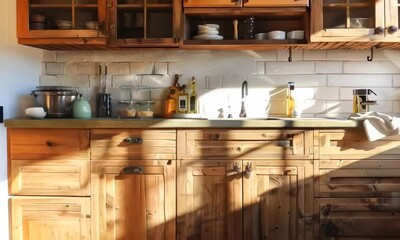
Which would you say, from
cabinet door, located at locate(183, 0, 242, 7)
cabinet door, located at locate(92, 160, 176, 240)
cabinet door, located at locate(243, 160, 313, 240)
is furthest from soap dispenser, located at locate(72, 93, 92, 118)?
cabinet door, located at locate(243, 160, 313, 240)

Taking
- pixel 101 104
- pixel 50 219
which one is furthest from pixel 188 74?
pixel 50 219

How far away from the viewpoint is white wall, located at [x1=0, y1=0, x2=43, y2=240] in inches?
110

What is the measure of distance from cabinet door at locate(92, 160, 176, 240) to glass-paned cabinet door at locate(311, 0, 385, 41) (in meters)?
1.28

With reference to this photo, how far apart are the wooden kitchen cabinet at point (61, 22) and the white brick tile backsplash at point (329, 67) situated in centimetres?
149

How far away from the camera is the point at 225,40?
3.01 meters

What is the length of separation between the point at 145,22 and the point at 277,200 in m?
1.41

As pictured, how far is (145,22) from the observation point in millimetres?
Result: 3006

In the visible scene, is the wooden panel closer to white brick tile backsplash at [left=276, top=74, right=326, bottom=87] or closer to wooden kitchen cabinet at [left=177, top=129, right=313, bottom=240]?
wooden kitchen cabinet at [left=177, top=129, right=313, bottom=240]

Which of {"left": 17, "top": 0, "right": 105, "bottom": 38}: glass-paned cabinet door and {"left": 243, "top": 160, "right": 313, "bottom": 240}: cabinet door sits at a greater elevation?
{"left": 17, "top": 0, "right": 105, "bottom": 38}: glass-paned cabinet door

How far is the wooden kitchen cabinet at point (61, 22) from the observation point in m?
2.98

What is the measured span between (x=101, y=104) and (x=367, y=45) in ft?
6.17

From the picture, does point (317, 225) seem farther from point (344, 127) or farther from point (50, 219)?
point (50, 219)

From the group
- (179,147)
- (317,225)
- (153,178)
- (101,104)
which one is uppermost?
(101,104)

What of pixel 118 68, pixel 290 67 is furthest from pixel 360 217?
pixel 118 68
